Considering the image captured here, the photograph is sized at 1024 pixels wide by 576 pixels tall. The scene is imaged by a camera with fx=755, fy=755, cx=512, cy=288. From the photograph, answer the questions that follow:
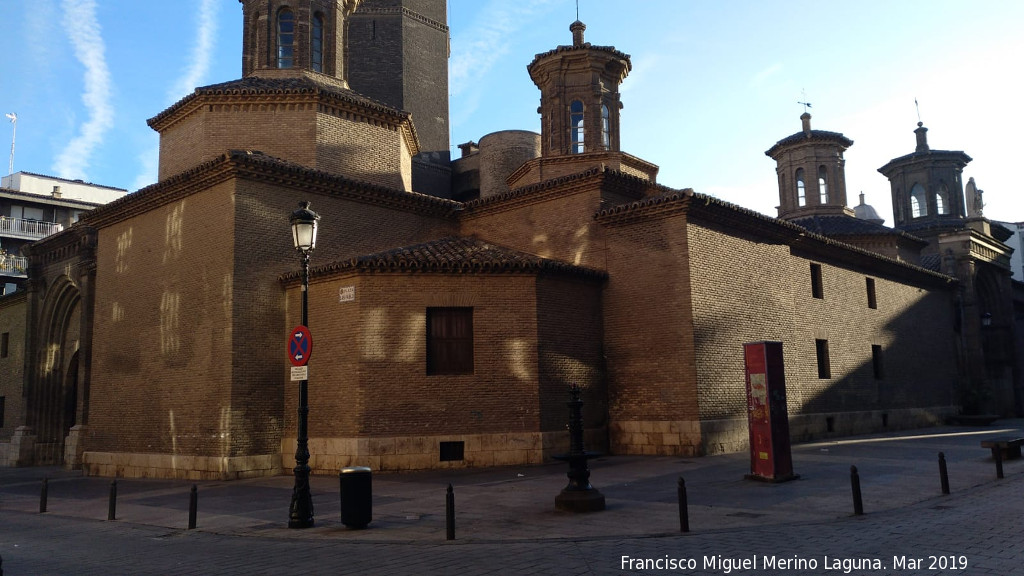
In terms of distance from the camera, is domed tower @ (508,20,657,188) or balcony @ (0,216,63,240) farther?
balcony @ (0,216,63,240)

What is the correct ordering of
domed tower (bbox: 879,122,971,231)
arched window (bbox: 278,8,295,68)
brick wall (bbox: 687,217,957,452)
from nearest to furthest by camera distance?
brick wall (bbox: 687,217,957,452), arched window (bbox: 278,8,295,68), domed tower (bbox: 879,122,971,231)

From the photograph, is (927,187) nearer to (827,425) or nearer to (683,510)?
(827,425)

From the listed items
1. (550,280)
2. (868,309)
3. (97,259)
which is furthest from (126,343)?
(868,309)

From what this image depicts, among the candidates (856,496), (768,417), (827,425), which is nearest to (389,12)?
(827,425)

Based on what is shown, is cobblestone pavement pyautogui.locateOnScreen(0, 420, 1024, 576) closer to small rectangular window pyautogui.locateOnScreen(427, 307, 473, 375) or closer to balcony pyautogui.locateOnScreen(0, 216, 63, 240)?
small rectangular window pyautogui.locateOnScreen(427, 307, 473, 375)

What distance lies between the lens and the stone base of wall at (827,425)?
17172mm

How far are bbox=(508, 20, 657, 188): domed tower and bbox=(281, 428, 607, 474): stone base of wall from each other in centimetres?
969

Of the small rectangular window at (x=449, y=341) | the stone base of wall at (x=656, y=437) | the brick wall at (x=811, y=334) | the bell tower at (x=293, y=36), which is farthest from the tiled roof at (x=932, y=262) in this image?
the bell tower at (x=293, y=36)

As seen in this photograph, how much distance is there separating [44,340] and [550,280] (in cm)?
1864

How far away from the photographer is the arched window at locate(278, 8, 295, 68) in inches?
860

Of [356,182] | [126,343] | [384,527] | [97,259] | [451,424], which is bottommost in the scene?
[384,527]

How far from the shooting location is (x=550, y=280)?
692 inches

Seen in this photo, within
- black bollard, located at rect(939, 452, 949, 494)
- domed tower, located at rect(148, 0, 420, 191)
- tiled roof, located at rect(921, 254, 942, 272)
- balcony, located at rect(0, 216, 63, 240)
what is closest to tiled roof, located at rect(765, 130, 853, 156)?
tiled roof, located at rect(921, 254, 942, 272)

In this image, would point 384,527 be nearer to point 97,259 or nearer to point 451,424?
point 451,424
